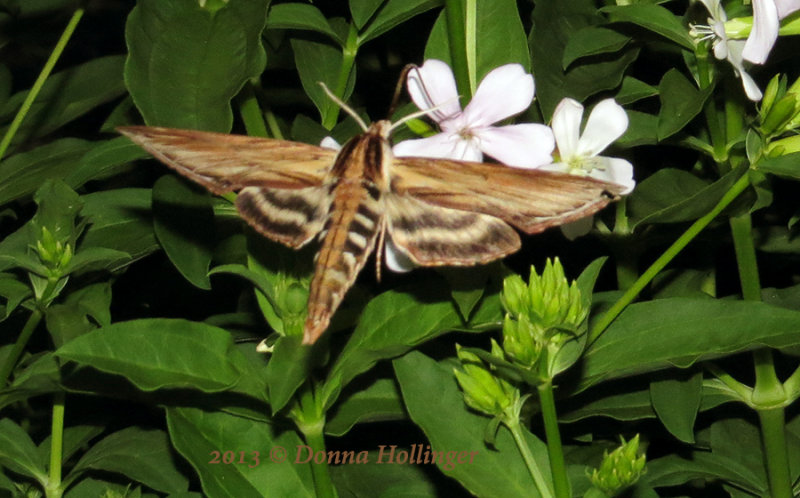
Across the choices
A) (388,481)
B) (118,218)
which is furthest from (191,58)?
(388,481)

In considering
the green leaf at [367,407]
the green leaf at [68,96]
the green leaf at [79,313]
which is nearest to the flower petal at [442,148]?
the green leaf at [367,407]

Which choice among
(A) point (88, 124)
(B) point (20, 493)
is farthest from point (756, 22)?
(A) point (88, 124)

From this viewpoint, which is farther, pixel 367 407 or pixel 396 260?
pixel 367 407

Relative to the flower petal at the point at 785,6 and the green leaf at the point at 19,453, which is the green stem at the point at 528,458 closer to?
the flower petal at the point at 785,6

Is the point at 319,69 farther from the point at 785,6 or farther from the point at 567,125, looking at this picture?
the point at 785,6

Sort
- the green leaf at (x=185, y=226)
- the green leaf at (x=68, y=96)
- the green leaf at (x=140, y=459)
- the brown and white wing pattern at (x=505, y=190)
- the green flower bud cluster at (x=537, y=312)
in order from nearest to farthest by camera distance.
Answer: the brown and white wing pattern at (x=505, y=190)
the green flower bud cluster at (x=537, y=312)
the green leaf at (x=185, y=226)
the green leaf at (x=140, y=459)
the green leaf at (x=68, y=96)

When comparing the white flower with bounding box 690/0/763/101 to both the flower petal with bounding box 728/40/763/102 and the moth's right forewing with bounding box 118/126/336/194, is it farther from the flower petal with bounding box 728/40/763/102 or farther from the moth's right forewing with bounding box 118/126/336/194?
the moth's right forewing with bounding box 118/126/336/194
